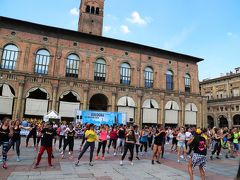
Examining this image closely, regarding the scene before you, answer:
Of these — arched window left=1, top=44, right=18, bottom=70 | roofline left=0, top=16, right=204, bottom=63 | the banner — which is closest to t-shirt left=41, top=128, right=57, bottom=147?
the banner

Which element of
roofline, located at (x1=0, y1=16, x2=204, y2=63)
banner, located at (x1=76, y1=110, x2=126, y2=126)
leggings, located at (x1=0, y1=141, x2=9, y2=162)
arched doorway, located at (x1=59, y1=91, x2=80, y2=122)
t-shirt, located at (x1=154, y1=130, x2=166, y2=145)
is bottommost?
leggings, located at (x1=0, y1=141, x2=9, y2=162)

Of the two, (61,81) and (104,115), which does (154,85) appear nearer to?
(104,115)

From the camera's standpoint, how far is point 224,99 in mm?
48000

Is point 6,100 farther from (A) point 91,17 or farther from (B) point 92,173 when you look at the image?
(A) point 91,17

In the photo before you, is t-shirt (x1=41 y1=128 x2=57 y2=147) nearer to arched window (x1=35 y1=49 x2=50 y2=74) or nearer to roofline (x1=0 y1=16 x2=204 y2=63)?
arched window (x1=35 y1=49 x2=50 y2=74)

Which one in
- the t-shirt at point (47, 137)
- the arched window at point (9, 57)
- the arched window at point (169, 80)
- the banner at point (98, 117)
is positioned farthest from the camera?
the arched window at point (169, 80)

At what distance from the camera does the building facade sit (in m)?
45.2

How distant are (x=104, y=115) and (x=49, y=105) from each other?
786cm

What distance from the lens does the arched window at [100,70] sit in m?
30.2

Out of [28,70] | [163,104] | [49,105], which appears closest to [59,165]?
[49,105]

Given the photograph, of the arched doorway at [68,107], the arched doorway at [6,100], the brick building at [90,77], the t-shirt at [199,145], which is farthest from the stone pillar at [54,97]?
the t-shirt at [199,145]

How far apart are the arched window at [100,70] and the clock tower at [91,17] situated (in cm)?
1128

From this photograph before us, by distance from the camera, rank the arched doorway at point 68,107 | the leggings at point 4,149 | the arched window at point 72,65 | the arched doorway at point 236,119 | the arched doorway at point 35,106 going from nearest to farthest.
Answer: the leggings at point 4,149
the arched doorway at point 35,106
the arched doorway at point 68,107
the arched window at point 72,65
the arched doorway at point 236,119

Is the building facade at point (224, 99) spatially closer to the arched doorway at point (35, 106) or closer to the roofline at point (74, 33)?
the roofline at point (74, 33)
